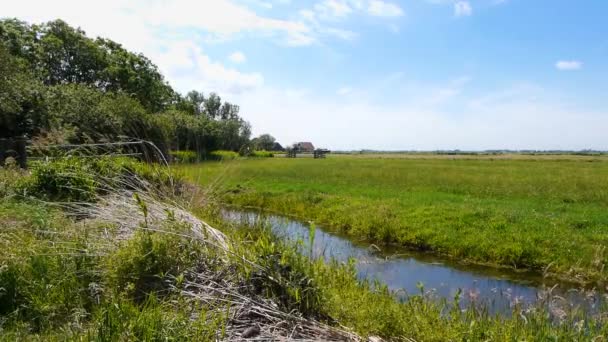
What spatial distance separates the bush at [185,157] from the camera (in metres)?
7.87

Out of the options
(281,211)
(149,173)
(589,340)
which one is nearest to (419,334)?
(589,340)

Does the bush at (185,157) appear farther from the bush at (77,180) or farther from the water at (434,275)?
the water at (434,275)

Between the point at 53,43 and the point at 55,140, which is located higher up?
the point at 53,43

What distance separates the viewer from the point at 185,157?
789 cm

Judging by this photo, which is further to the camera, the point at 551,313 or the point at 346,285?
the point at 346,285

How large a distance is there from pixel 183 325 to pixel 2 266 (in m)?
2.43

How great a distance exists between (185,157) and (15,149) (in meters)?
5.86

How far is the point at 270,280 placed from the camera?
3924mm

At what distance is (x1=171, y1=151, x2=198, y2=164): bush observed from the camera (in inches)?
310

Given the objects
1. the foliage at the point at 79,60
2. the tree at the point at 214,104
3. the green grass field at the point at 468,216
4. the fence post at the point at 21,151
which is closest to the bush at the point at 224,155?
the green grass field at the point at 468,216

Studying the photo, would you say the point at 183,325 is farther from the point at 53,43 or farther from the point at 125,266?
the point at 53,43

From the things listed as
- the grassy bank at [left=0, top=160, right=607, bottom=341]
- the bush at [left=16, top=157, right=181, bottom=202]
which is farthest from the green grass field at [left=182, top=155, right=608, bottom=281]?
the grassy bank at [left=0, top=160, right=607, bottom=341]

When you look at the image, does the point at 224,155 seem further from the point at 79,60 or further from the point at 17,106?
the point at 79,60

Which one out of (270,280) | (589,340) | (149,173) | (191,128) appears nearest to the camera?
(589,340)
